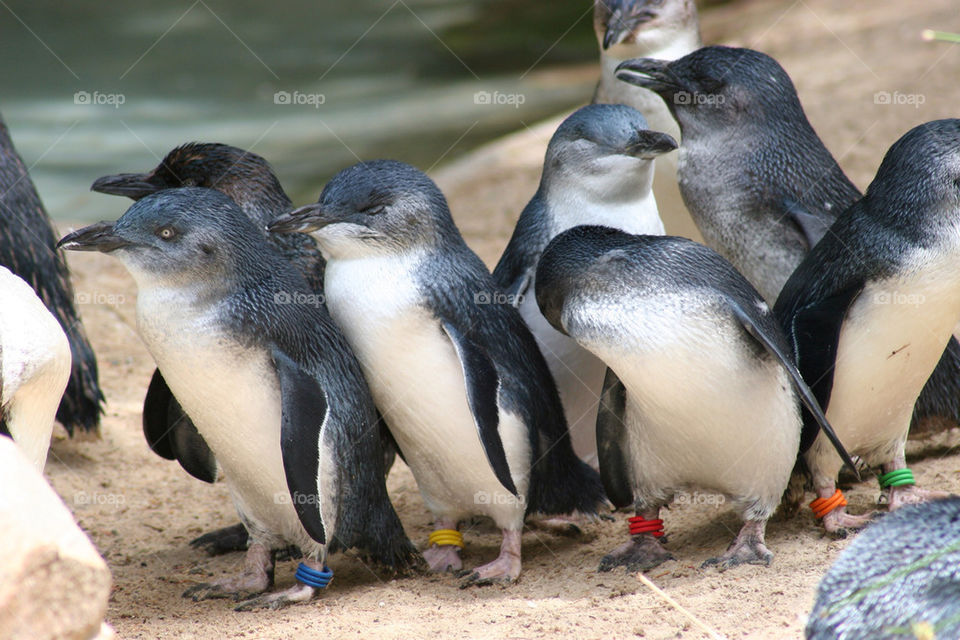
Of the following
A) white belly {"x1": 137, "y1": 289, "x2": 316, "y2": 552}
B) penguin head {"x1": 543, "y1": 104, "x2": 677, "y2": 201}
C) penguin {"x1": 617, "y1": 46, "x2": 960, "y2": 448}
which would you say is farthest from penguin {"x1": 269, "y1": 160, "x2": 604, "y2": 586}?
penguin {"x1": 617, "y1": 46, "x2": 960, "y2": 448}

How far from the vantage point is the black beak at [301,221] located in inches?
142

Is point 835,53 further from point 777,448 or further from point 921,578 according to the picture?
point 921,578

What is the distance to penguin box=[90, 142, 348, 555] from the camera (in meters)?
4.12

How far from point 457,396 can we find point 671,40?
259cm

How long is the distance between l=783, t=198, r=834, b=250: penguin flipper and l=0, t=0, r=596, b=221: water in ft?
18.1

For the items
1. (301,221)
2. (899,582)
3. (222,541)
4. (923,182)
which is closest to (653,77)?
(923,182)

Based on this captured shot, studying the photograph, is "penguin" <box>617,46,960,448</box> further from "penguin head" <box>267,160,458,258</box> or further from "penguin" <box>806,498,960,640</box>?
"penguin" <box>806,498,960,640</box>

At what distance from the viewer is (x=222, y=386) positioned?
344 cm

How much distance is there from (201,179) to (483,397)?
1.37 meters

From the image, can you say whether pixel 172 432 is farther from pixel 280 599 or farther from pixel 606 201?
pixel 606 201

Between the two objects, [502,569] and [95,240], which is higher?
[95,240]

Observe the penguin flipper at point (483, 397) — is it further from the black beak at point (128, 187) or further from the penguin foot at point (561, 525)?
the black beak at point (128, 187)

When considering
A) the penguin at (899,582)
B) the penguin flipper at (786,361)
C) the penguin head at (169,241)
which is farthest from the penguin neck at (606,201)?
the penguin at (899,582)

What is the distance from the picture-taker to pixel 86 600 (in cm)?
231
